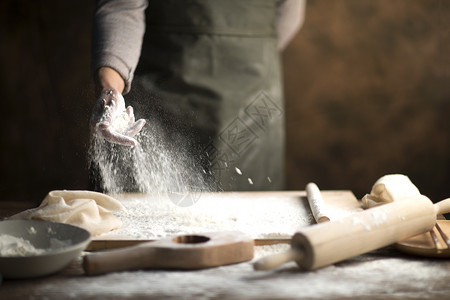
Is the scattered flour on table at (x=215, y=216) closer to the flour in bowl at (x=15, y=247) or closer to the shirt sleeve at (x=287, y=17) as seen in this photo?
the flour in bowl at (x=15, y=247)

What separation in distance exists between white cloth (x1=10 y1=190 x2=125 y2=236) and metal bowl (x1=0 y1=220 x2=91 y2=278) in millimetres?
80

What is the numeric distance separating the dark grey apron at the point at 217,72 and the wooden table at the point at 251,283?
0.97 meters

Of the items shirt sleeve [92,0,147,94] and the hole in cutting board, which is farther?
shirt sleeve [92,0,147,94]

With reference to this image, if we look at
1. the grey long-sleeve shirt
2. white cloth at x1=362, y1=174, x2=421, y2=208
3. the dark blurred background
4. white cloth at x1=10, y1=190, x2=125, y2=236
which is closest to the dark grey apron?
the grey long-sleeve shirt

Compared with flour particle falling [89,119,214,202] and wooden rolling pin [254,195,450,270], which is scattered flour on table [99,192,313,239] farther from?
wooden rolling pin [254,195,450,270]

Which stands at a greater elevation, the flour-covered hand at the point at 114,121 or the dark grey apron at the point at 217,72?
the dark grey apron at the point at 217,72

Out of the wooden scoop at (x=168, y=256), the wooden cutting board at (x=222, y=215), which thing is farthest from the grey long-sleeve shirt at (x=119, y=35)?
the wooden scoop at (x=168, y=256)

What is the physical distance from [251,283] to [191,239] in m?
0.17

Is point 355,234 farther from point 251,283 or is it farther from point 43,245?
point 43,245

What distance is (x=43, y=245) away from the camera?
1.17 metres

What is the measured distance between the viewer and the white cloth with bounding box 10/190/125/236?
50.1 inches

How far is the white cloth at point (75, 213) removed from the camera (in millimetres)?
1271

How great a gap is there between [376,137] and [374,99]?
0.72 ft

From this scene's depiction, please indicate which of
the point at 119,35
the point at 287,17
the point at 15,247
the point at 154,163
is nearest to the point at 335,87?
the point at 287,17
